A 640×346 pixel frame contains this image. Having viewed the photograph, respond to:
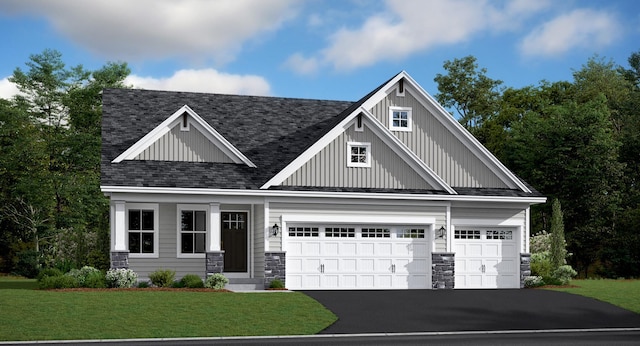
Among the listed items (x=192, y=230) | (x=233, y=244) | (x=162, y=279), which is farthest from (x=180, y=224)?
(x=162, y=279)

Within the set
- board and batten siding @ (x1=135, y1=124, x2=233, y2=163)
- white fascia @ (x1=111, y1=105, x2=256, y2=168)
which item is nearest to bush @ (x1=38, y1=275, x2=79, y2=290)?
white fascia @ (x1=111, y1=105, x2=256, y2=168)

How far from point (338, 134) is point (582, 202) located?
23640 millimetres

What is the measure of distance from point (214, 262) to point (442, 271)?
7.95 metres

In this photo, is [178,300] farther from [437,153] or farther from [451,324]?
[437,153]

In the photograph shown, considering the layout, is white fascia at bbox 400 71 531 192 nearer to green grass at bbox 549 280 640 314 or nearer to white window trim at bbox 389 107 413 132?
white window trim at bbox 389 107 413 132

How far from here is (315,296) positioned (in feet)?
77.3

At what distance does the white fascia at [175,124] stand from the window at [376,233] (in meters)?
4.66

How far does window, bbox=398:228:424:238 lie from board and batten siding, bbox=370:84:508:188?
267 cm

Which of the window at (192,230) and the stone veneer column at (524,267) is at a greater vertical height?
the window at (192,230)

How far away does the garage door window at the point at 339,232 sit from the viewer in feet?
91.4

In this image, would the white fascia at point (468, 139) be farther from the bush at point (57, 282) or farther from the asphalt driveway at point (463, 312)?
the bush at point (57, 282)

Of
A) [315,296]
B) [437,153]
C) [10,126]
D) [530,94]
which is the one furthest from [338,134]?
[530,94]

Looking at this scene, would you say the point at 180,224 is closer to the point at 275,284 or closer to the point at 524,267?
the point at 275,284

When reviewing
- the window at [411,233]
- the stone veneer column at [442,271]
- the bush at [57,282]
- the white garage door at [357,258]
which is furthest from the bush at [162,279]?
the stone veneer column at [442,271]
